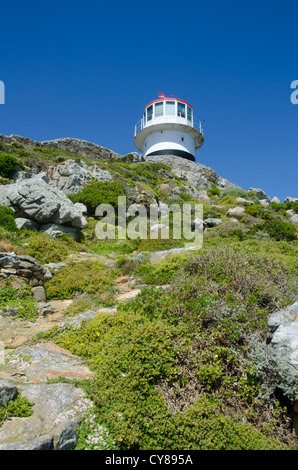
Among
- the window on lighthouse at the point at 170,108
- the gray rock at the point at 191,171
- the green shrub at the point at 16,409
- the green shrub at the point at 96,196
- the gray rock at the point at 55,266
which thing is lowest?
the green shrub at the point at 16,409

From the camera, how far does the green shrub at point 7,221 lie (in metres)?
11.0

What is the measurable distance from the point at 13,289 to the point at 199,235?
9.01m

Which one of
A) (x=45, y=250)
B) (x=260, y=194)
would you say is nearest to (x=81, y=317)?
(x=45, y=250)

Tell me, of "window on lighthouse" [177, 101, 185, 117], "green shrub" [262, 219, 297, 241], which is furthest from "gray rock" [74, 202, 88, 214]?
"window on lighthouse" [177, 101, 185, 117]

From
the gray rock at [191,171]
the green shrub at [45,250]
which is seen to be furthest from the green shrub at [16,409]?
the gray rock at [191,171]

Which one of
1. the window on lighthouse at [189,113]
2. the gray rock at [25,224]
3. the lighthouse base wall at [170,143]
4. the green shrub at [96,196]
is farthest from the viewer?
the window on lighthouse at [189,113]

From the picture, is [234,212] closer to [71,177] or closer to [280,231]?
[280,231]

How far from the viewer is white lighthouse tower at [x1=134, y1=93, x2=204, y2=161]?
113ft

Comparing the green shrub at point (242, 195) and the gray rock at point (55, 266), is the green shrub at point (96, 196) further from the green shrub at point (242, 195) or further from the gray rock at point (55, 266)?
the green shrub at point (242, 195)

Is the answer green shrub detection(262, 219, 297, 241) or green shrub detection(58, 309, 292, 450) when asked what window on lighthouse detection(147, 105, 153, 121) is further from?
green shrub detection(58, 309, 292, 450)

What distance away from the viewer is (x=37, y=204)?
489 inches
